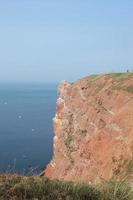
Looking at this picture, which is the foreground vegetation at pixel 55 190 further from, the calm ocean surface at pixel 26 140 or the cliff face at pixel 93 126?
the calm ocean surface at pixel 26 140

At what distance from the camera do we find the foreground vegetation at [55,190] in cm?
795

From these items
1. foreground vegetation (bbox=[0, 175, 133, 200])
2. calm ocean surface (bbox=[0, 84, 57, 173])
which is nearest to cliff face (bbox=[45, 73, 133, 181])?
foreground vegetation (bbox=[0, 175, 133, 200])

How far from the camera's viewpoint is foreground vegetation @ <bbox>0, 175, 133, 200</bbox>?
313 inches

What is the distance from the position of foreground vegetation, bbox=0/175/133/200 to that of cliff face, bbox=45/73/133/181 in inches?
489

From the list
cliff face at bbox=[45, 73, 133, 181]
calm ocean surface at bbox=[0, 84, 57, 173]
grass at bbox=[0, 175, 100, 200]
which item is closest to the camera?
grass at bbox=[0, 175, 100, 200]

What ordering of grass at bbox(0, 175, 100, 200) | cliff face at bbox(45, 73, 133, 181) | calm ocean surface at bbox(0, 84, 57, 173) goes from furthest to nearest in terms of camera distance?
calm ocean surface at bbox(0, 84, 57, 173) → cliff face at bbox(45, 73, 133, 181) → grass at bbox(0, 175, 100, 200)

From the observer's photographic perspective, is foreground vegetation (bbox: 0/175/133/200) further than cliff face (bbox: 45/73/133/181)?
No

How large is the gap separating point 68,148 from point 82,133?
15.3ft

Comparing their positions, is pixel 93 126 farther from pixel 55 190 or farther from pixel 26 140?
pixel 26 140

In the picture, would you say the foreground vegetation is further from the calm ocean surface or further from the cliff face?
the calm ocean surface

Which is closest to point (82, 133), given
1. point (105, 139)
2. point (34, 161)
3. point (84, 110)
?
point (84, 110)

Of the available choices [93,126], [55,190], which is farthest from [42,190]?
[93,126]

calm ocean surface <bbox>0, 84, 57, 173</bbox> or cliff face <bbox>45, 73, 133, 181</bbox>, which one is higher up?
cliff face <bbox>45, 73, 133, 181</bbox>

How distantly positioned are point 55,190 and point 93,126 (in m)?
37.0
